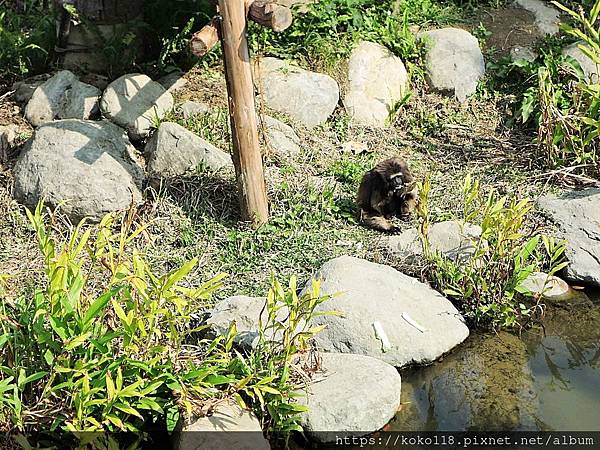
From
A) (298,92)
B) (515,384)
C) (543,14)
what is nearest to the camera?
(515,384)

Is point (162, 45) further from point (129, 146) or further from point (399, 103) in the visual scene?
point (399, 103)

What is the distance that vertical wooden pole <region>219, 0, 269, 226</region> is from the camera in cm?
610

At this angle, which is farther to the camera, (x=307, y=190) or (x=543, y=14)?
(x=543, y=14)

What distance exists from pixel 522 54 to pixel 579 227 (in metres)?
3.11

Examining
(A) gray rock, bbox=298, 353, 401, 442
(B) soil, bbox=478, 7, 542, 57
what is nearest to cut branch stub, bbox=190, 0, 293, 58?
(A) gray rock, bbox=298, 353, 401, 442

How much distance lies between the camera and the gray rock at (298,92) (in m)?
8.09

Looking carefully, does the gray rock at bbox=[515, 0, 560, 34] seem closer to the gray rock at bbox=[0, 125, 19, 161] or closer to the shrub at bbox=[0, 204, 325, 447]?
the gray rock at bbox=[0, 125, 19, 161]

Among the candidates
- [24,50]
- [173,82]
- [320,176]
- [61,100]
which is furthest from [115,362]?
[24,50]

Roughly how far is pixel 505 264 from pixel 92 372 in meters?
3.01

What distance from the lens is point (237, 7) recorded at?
6070mm

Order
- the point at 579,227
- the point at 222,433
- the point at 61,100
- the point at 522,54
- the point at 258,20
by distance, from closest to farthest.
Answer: the point at 222,433 < the point at 258,20 < the point at 579,227 < the point at 61,100 < the point at 522,54

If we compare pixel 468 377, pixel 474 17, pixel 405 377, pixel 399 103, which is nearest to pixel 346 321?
pixel 405 377

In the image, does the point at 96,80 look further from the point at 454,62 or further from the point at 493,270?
the point at 493,270

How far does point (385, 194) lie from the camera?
674cm
